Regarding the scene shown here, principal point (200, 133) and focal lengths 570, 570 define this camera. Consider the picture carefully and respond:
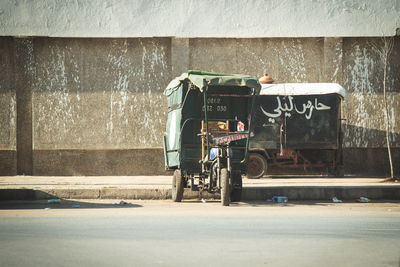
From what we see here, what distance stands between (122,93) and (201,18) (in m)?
3.32

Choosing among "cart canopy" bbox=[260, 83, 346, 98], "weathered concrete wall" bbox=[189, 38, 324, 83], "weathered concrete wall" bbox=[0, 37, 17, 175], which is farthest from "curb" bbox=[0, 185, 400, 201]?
"weathered concrete wall" bbox=[189, 38, 324, 83]

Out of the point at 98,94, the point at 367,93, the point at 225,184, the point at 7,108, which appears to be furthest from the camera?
the point at 367,93

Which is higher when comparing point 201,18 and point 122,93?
point 201,18

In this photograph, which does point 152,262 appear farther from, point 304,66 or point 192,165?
point 304,66

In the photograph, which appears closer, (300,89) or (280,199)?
(280,199)

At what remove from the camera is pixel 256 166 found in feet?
52.1

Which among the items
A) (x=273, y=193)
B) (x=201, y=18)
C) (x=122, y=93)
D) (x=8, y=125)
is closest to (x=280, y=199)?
(x=273, y=193)

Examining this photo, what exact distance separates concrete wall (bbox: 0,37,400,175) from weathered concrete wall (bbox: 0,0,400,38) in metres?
0.33

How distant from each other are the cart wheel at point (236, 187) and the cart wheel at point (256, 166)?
5851mm

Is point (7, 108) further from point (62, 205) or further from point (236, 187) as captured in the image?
point (236, 187)

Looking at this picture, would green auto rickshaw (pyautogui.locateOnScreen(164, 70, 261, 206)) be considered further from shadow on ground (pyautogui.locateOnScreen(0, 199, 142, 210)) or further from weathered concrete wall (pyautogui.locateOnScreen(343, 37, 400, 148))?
weathered concrete wall (pyautogui.locateOnScreen(343, 37, 400, 148))

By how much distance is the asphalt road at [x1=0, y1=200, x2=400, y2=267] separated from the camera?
15.0 ft

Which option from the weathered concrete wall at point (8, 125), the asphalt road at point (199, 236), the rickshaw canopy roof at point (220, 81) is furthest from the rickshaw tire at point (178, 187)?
the weathered concrete wall at point (8, 125)

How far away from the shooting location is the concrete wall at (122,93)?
17.2 m
